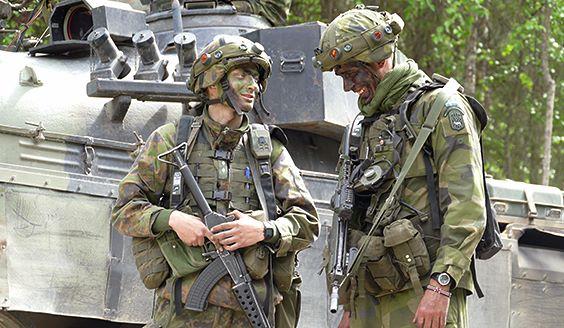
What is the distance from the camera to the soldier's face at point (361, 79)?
7.00m

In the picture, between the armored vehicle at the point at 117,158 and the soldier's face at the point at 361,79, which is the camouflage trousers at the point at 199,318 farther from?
the armored vehicle at the point at 117,158

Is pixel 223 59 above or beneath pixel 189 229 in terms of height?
above

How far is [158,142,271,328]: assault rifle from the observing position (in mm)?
6629

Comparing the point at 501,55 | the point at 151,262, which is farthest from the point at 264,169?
the point at 501,55

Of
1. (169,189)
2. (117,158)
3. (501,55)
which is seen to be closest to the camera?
(169,189)

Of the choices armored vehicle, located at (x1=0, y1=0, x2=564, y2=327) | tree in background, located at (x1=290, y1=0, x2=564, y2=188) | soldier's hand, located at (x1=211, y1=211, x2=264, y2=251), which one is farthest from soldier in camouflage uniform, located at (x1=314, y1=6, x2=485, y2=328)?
tree in background, located at (x1=290, y1=0, x2=564, y2=188)

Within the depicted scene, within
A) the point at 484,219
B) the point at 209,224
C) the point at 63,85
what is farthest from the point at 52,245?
the point at 484,219

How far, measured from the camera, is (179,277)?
6.75 metres

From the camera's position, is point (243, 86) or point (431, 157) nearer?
point (431, 157)

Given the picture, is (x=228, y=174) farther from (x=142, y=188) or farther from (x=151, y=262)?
(x=151, y=262)

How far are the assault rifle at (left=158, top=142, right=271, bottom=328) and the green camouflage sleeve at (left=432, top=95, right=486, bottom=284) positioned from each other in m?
0.92

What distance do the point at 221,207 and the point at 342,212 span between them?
618mm

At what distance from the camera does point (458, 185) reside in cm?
652

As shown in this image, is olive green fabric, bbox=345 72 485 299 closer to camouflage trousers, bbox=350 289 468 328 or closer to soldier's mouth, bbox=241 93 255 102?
camouflage trousers, bbox=350 289 468 328
